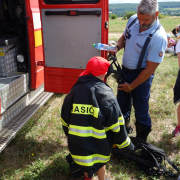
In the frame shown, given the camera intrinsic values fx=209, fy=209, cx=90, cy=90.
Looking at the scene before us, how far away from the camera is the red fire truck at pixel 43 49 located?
2938mm

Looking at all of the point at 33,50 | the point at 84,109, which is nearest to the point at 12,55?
the point at 33,50

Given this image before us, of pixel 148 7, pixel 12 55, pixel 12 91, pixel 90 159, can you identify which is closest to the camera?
pixel 90 159

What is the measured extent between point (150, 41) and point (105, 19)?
757mm

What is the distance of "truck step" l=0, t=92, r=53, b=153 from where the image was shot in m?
2.86

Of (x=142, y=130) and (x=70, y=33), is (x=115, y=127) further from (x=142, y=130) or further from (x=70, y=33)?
(x=70, y=33)

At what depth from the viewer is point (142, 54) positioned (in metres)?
2.59

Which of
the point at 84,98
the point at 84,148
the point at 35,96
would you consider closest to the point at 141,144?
the point at 84,148

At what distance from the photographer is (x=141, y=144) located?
114 inches

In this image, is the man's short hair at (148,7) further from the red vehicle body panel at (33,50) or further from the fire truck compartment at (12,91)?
the fire truck compartment at (12,91)

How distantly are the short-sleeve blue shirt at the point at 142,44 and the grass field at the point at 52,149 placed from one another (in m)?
1.47

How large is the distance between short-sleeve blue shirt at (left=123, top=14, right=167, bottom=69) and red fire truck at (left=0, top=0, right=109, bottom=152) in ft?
1.39

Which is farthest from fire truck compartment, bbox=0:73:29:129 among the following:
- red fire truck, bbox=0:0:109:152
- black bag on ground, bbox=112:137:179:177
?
black bag on ground, bbox=112:137:179:177

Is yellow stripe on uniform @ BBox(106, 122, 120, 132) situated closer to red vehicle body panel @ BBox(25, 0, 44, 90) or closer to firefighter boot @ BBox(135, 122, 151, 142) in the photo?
firefighter boot @ BBox(135, 122, 151, 142)

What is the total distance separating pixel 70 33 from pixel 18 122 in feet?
5.23
